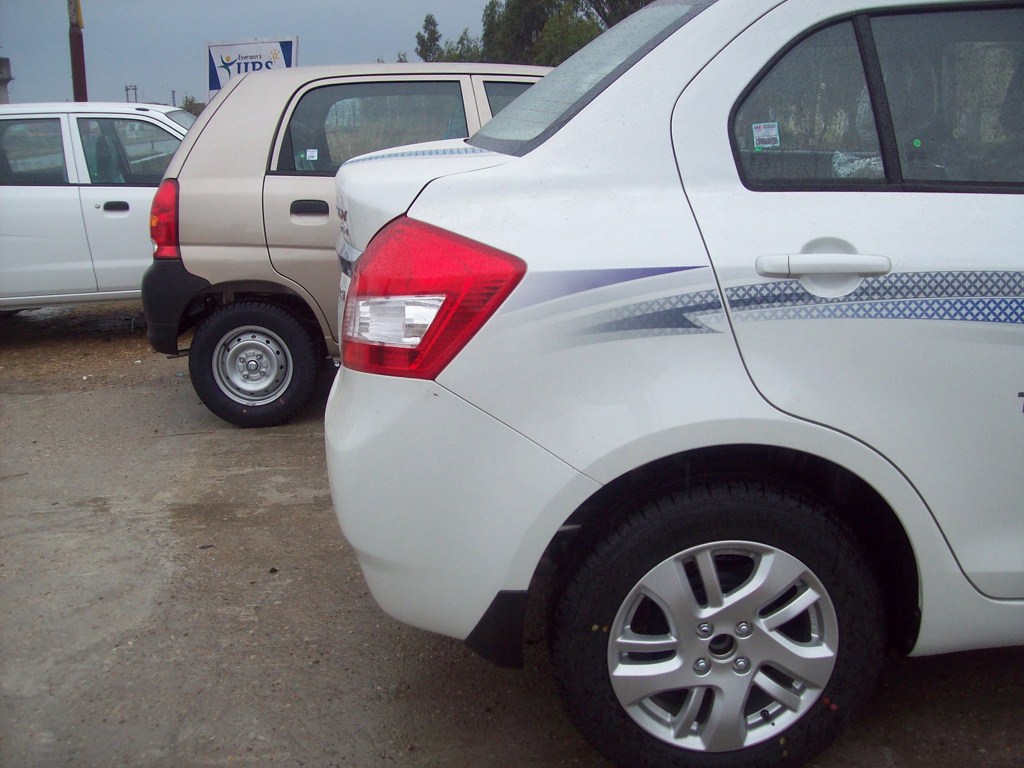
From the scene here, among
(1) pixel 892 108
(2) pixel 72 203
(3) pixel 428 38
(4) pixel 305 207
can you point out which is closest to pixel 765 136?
(1) pixel 892 108

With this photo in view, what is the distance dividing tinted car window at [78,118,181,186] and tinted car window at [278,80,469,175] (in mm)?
2796

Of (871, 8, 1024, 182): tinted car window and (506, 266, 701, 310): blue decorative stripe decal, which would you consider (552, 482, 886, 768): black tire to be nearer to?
(506, 266, 701, 310): blue decorative stripe decal

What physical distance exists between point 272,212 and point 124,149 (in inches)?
125

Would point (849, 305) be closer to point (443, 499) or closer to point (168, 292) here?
point (443, 499)

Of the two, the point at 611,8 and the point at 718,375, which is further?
the point at 611,8

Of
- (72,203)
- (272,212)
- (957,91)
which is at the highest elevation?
(957,91)

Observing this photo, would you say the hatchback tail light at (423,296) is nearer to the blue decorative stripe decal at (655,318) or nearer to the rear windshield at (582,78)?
the blue decorative stripe decal at (655,318)

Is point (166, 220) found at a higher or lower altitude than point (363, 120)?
lower

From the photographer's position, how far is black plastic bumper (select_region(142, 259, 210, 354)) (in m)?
5.18

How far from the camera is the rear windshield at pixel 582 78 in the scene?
2367 millimetres

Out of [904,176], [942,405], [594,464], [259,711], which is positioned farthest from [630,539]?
[259,711]

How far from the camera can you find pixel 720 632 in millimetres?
2291

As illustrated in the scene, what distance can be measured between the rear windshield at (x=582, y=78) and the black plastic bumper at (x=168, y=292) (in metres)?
2.77

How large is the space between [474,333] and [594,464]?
376mm
